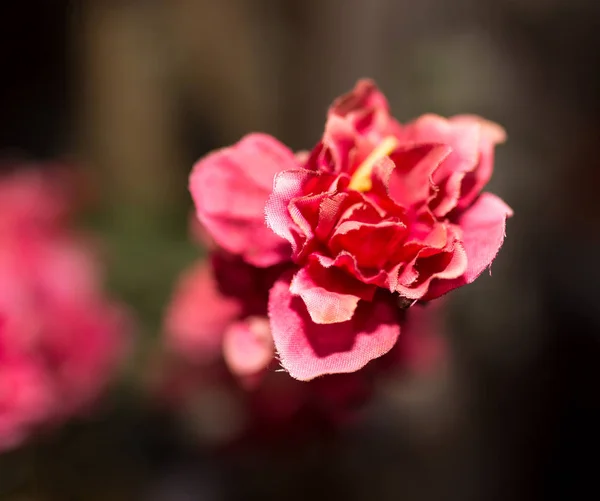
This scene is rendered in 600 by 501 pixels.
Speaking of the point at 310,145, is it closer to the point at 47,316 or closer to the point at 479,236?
the point at 47,316

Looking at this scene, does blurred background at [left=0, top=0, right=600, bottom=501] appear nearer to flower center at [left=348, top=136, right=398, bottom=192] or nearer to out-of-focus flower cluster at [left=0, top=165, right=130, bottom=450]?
out-of-focus flower cluster at [left=0, top=165, right=130, bottom=450]

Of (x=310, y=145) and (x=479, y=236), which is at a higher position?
(x=479, y=236)

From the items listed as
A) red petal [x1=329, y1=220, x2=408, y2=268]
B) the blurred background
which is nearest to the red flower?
red petal [x1=329, y1=220, x2=408, y2=268]

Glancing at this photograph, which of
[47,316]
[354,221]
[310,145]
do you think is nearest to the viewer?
[354,221]

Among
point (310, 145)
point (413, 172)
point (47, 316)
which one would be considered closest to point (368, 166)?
point (413, 172)

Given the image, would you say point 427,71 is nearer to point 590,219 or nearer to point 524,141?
point 524,141

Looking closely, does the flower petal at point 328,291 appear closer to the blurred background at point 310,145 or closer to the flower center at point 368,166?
the flower center at point 368,166
